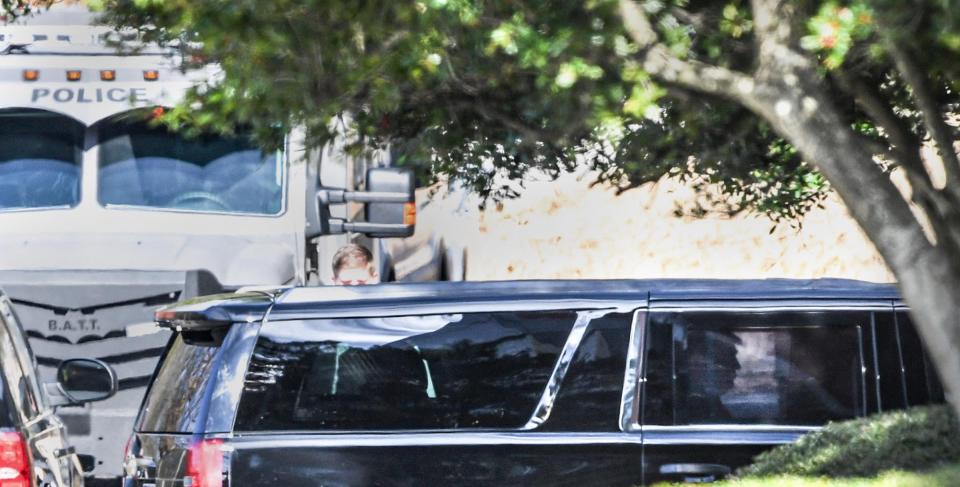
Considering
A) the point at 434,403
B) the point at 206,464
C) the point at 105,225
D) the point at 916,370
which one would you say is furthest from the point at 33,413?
the point at 105,225

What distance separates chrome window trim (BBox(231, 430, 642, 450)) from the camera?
6.03m

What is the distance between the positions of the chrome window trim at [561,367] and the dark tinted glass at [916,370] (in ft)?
3.88

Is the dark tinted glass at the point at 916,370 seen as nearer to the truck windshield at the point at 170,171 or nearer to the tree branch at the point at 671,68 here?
the tree branch at the point at 671,68

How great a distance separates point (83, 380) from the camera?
7.47 m

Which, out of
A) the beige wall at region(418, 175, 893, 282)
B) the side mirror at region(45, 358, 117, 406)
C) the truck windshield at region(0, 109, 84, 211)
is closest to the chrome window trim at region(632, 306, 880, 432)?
the side mirror at region(45, 358, 117, 406)

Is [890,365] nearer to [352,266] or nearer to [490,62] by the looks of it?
[490,62]

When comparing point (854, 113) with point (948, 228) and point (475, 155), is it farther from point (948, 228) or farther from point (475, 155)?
point (948, 228)

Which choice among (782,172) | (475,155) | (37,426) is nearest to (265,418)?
(37,426)

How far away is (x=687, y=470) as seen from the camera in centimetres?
609

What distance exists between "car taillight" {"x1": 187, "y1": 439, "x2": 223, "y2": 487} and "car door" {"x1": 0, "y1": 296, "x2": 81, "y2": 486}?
0.63 meters

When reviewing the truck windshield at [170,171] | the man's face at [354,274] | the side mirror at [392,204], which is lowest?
the man's face at [354,274]

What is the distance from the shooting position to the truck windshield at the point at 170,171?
11.2 m

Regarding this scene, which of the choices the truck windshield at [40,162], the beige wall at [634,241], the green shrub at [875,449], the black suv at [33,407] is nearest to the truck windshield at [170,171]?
the truck windshield at [40,162]

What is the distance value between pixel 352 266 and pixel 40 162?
7.82 feet
